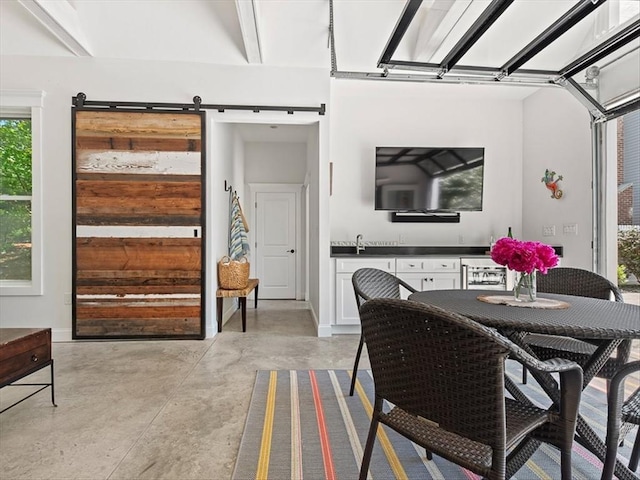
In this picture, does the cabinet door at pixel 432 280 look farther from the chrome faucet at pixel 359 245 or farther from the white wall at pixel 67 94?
→ the white wall at pixel 67 94

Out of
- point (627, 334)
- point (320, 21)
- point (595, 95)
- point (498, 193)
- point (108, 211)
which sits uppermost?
point (320, 21)

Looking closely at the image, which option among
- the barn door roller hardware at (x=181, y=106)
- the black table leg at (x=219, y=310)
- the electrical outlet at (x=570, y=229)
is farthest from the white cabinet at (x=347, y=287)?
the electrical outlet at (x=570, y=229)

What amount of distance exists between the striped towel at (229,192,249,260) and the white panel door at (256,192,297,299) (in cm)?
167

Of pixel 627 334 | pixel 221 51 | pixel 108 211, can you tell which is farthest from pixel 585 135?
pixel 108 211

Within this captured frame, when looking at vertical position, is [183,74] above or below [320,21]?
below

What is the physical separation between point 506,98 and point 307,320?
13.0 feet

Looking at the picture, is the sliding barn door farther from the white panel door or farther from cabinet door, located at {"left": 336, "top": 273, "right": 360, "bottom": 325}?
the white panel door

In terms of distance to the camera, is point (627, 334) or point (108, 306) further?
point (108, 306)

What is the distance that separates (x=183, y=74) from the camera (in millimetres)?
3824

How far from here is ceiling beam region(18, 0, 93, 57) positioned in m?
2.96

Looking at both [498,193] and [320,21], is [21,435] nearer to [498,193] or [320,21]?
[320,21]

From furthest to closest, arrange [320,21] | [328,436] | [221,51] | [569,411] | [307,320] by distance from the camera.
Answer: [307,320] → [221,51] → [320,21] → [328,436] → [569,411]

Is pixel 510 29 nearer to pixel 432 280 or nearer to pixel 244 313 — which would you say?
pixel 432 280

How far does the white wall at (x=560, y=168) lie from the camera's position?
3807 mm
